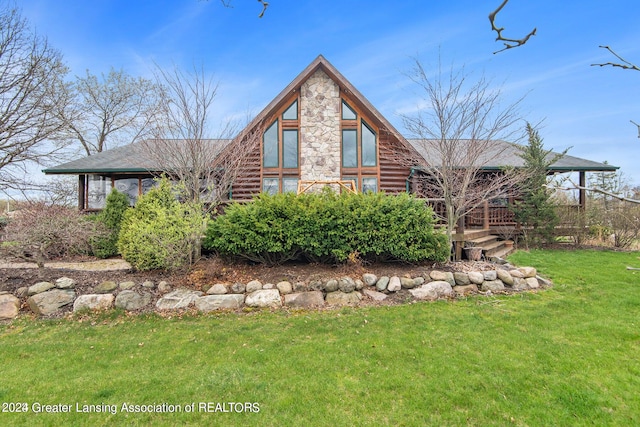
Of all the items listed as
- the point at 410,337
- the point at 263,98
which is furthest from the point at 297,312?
the point at 263,98

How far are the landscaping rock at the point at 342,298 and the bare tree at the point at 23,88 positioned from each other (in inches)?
284

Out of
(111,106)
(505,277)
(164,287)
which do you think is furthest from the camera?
(111,106)

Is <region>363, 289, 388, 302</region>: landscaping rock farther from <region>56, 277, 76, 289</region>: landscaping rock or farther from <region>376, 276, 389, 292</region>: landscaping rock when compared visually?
<region>56, 277, 76, 289</region>: landscaping rock

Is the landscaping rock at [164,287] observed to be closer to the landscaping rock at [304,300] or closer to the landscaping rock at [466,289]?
the landscaping rock at [304,300]

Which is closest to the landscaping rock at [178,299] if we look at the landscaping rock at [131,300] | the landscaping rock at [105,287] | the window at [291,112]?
the landscaping rock at [131,300]

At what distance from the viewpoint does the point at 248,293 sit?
568 cm

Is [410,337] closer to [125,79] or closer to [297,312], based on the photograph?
[297,312]

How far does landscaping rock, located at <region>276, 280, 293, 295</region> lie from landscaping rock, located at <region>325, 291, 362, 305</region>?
0.70 meters

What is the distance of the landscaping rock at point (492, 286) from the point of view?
622 cm

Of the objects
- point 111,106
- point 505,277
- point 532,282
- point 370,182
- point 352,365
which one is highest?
point 111,106

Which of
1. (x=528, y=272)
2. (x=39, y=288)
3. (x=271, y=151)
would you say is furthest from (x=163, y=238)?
(x=528, y=272)

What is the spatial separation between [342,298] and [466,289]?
255 cm

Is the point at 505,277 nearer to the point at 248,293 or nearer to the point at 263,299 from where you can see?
the point at 263,299

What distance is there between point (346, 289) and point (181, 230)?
10.9 ft
